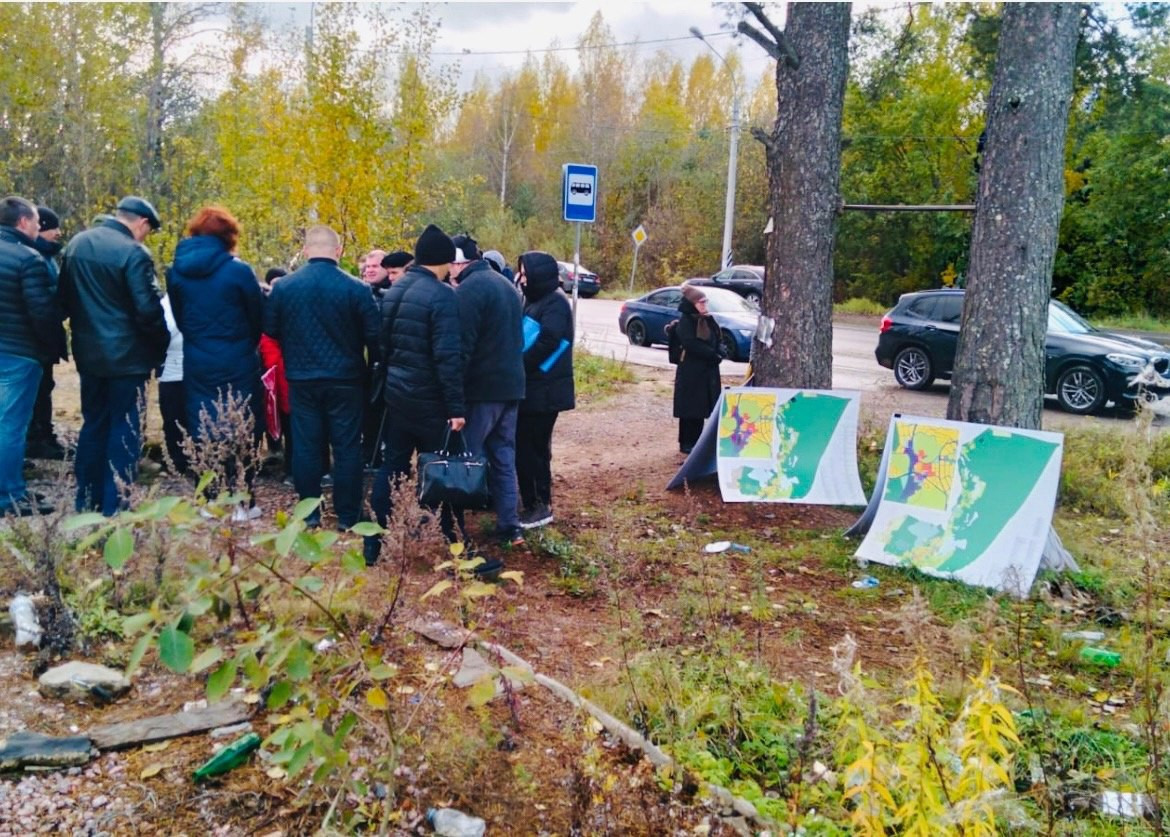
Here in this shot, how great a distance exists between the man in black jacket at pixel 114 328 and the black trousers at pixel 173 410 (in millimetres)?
666

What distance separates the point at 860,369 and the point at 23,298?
596 inches

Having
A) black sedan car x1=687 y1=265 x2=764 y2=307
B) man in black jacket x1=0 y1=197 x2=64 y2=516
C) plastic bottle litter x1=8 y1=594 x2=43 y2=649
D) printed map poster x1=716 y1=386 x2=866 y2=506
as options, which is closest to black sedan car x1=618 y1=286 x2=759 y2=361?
black sedan car x1=687 y1=265 x2=764 y2=307

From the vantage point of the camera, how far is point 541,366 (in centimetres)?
653

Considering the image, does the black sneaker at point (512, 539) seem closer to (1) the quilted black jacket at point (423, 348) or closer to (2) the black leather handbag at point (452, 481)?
(2) the black leather handbag at point (452, 481)

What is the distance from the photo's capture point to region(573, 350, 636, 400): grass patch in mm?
13430

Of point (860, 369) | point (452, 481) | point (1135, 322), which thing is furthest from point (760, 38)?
point (1135, 322)

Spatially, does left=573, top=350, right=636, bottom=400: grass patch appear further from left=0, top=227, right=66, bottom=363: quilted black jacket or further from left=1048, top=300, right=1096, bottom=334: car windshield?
left=0, top=227, right=66, bottom=363: quilted black jacket

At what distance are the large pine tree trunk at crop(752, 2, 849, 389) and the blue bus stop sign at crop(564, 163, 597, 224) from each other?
405 cm

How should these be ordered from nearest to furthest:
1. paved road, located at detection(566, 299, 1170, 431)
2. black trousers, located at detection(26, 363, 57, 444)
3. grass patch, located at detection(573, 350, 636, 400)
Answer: black trousers, located at detection(26, 363, 57, 444)
paved road, located at detection(566, 299, 1170, 431)
grass patch, located at detection(573, 350, 636, 400)

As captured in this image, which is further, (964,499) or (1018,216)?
(1018,216)

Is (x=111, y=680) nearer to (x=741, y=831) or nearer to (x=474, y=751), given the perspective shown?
(x=474, y=751)

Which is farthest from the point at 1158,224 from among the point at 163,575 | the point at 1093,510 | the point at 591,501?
the point at 163,575

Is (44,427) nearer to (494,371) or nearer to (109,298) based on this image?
(109,298)

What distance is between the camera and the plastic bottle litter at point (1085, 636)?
194 inches
